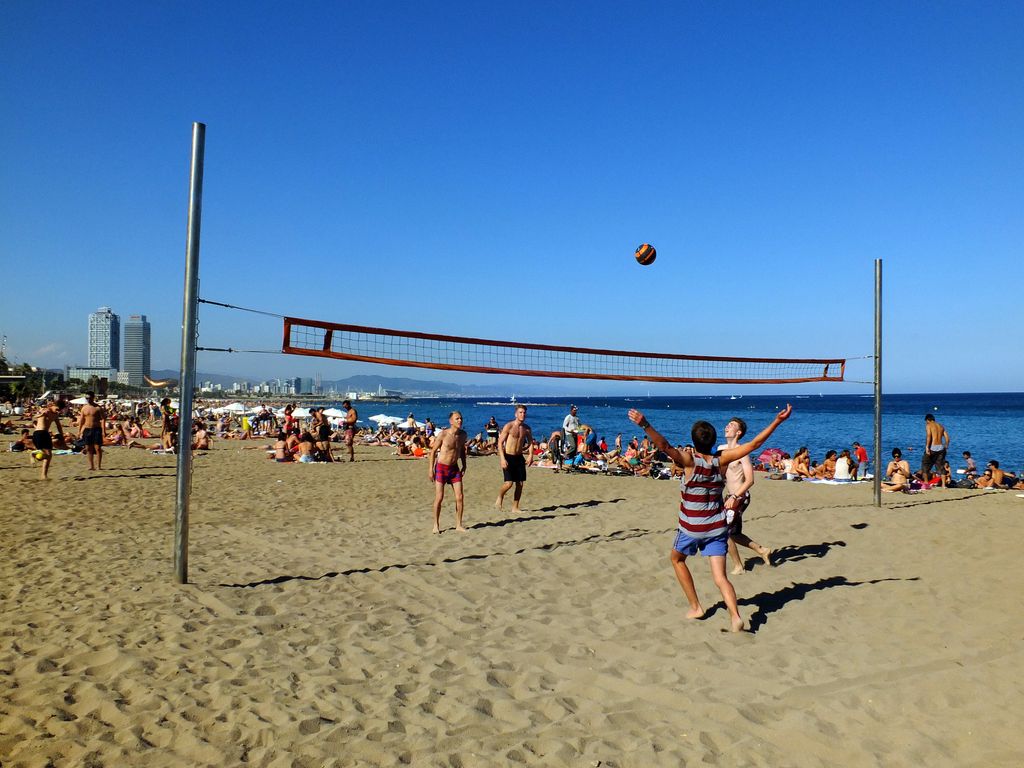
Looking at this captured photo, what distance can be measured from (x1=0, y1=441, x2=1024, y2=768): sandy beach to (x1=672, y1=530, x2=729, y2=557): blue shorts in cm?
56

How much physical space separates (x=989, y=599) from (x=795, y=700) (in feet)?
9.93

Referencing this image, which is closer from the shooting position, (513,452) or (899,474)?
(513,452)

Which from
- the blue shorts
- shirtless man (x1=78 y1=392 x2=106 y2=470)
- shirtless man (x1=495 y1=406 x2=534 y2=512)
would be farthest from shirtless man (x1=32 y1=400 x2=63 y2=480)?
the blue shorts

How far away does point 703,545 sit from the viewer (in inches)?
183

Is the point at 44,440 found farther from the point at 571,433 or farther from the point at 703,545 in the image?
the point at 703,545

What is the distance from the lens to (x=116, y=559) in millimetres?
6250

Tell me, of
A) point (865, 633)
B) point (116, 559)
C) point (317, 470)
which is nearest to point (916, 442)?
point (317, 470)

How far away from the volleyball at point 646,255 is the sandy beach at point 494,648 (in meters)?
3.38

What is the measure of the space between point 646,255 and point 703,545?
4.96m

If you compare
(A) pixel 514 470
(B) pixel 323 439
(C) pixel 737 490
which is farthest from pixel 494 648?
(B) pixel 323 439

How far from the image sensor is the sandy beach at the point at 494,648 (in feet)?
10.3

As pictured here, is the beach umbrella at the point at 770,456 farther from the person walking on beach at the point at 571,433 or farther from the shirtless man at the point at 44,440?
the shirtless man at the point at 44,440

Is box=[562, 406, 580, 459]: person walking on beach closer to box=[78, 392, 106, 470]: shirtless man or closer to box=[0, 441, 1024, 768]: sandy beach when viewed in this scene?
box=[0, 441, 1024, 768]: sandy beach

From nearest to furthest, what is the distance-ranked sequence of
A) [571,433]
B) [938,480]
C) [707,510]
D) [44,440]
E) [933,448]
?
[707,510], [44,440], [933,448], [938,480], [571,433]
